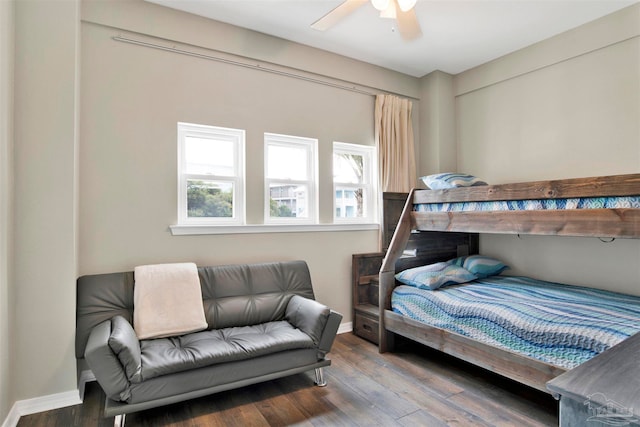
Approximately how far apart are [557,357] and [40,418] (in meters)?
3.15

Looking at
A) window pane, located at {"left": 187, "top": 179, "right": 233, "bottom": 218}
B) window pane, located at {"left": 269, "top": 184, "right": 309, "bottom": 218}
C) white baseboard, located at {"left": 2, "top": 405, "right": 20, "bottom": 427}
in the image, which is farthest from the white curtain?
white baseboard, located at {"left": 2, "top": 405, "right": 20, "bottom": 427}

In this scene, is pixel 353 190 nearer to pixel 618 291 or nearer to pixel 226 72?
pixel 226 72

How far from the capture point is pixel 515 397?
2.45 meters

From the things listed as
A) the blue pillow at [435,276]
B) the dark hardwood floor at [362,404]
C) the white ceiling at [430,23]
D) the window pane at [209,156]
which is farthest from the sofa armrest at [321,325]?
the white ceiling at [430,23]

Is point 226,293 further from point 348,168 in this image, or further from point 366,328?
point 348,168

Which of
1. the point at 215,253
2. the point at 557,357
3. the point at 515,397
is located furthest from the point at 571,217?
the point at 215,253

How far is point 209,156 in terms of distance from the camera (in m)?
3.24

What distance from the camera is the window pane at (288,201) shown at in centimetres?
352

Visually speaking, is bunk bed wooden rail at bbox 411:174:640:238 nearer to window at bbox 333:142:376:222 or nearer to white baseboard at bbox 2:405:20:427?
window at bbox 333:142:376:222

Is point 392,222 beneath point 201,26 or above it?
beneath

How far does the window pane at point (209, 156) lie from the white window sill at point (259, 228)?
50cm

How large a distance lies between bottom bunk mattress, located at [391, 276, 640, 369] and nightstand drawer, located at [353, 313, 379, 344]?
1.11 ft

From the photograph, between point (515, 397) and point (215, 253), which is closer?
Result: point (515, 397)

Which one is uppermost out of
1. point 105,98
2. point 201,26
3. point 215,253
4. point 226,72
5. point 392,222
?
point 201,26
